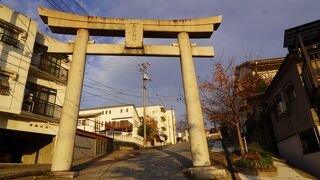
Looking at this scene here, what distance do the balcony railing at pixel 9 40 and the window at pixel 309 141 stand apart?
62.6 ft

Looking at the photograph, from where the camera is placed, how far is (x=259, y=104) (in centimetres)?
2022

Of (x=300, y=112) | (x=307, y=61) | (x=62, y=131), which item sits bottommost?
(x=62, y=131)

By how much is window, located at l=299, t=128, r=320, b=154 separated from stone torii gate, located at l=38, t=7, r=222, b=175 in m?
5.14

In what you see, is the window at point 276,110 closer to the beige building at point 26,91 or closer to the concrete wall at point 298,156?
the concrete wall at point 298,156

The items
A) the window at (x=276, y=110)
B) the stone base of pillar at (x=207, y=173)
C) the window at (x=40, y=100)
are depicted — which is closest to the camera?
the stone base of pillar at (x=207, y=173)

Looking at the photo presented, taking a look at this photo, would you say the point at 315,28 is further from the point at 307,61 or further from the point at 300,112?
the point at 300,112

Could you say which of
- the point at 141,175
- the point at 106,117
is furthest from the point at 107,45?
the point at 106,117

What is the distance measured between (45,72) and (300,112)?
717 inches

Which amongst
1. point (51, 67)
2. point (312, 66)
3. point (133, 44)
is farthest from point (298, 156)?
point (51, 67)

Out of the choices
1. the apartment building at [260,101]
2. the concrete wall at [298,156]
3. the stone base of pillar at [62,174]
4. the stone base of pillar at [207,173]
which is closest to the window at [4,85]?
the stone base of pillar at [62,174]

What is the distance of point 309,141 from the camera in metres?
12.0

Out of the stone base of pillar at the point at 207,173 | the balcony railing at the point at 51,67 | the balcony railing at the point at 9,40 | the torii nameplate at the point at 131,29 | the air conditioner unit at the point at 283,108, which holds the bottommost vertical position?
the stone base of pillar at the point at 207,173

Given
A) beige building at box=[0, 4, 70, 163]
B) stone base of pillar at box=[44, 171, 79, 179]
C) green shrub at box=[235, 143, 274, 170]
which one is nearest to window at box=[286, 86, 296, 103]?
green shrub at box=[235, 143, 274, 170]

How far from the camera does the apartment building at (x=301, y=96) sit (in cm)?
1101
